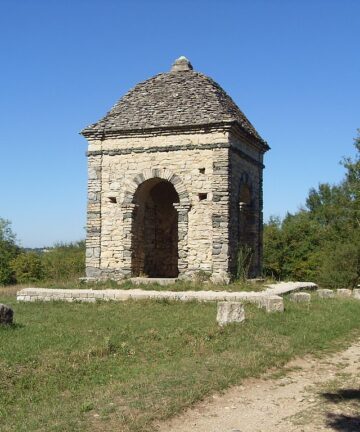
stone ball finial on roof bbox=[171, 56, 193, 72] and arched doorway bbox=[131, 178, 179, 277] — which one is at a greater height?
stone ball finial on roof bbox=[171, 56, 193, 72]

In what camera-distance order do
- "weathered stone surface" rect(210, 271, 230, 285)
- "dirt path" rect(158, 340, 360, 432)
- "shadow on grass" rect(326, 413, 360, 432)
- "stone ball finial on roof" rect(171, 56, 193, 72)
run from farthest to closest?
"stone ball finial on roof" rect(171, 56, 193, 72) → "weathered stone surface" rect(210, 271, 230, 285) → "dirt path" rect(158, 340, 360, 432) → "shadow on grass" rect(326, 413, 360, 432)

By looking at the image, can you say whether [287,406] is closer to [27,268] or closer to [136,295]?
[136,295]

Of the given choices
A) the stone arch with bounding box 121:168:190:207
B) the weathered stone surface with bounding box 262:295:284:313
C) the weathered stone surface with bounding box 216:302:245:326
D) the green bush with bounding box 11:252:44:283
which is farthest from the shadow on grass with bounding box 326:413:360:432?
the green bush with bounding box 11:252:44:283

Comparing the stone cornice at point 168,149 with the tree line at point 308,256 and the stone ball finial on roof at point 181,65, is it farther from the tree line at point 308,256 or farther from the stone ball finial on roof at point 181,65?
the tree line at point 308,256

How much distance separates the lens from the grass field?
5.89 meters

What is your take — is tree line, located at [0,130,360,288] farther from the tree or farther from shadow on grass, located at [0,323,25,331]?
shadow on grass, located at [0,323,25,331]

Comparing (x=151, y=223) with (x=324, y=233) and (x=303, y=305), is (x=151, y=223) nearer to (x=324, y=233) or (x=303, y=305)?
(x=303, y=305)

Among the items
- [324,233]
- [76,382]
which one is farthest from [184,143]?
[324,233]

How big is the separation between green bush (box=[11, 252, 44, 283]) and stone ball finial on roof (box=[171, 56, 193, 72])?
75.3ft

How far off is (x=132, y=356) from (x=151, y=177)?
9344 mm

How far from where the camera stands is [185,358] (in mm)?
8055

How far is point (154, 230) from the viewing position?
19.4 meters

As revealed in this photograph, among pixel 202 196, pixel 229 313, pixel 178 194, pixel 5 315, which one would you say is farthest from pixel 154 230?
pixel 5 315

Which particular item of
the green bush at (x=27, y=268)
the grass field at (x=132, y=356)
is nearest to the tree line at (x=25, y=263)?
the green bush at (x=27, y=268)
